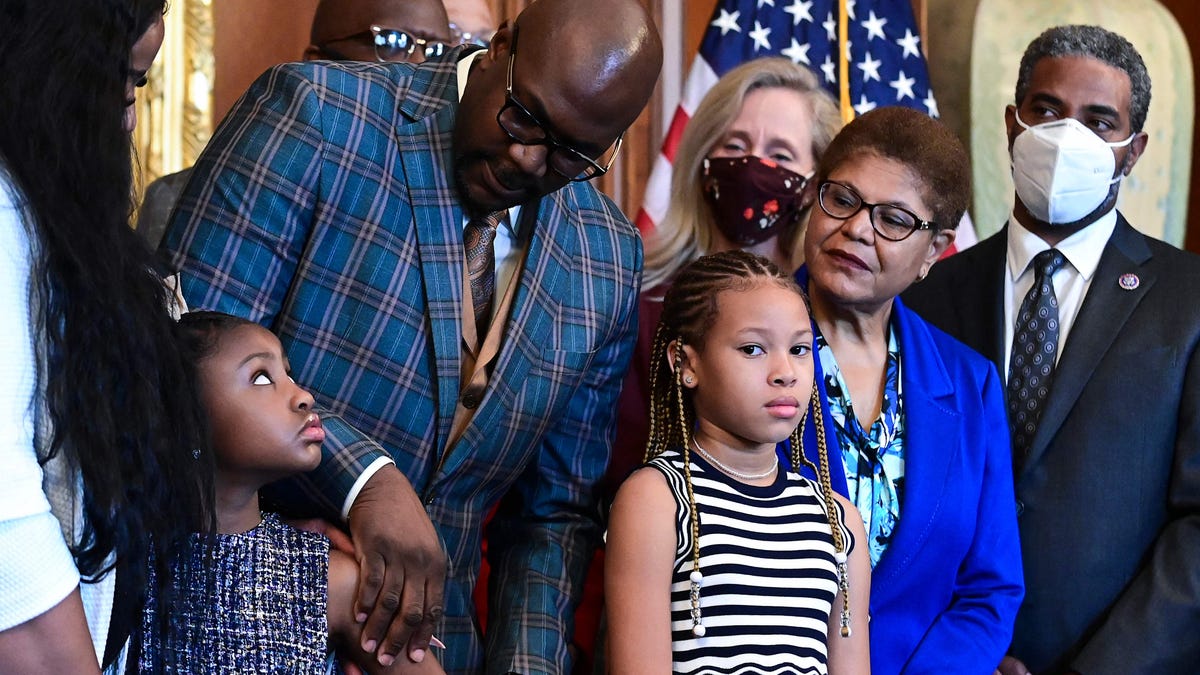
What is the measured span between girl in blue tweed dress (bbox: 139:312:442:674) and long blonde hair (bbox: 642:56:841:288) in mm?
1329

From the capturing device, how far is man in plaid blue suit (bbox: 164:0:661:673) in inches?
83.4

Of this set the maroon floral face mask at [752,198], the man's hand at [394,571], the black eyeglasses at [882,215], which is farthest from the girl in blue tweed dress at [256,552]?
the maroon floral face mask at [752,198]

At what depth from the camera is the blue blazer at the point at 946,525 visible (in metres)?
2.63

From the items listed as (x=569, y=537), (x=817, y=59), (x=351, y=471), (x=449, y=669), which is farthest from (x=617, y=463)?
(x=817, y=59)

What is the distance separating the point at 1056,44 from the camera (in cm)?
338

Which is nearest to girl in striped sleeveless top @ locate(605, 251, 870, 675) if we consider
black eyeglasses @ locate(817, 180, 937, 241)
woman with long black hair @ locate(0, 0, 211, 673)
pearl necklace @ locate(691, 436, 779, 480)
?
pearl necklace @ locate(691, 436, 779, 480)

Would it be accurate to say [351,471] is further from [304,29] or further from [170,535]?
[304,29]

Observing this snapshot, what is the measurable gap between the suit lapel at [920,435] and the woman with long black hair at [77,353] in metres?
1.45

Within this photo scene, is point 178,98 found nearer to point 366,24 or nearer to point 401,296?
point 366,24

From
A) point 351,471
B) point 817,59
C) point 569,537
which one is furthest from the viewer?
point 817,59

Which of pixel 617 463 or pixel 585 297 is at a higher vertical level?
pixel 585 297

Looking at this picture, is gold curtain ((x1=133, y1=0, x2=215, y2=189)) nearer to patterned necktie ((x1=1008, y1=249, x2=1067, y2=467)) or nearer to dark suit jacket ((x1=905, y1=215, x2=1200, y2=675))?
patterned necktie ((x1=1008, y1=249, x2=1067, y2=467))

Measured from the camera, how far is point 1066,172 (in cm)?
325

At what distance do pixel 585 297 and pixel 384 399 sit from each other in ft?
1.40
